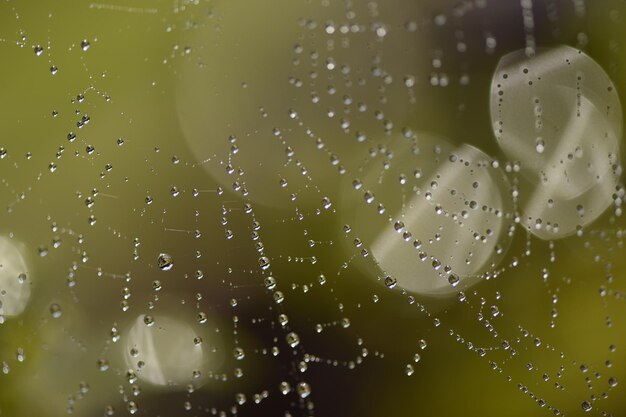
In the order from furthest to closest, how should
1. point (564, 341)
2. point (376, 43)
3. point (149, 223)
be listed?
1. point (564, 341)
2. point (376, 43)
3. point (149, 223)

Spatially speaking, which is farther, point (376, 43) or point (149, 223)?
point (376, 43)

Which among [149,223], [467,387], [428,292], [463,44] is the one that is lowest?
[467,387]

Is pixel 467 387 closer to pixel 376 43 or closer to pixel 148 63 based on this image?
pixel 376 43

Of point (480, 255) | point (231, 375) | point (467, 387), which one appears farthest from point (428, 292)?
point (231, 375)

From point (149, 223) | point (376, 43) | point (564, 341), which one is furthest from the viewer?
point (564, 341)

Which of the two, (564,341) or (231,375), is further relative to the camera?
(564,341)

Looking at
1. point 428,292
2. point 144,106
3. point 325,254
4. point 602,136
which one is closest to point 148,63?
point 144,106

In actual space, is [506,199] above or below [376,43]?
below

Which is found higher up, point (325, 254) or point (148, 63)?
point (148, 63)

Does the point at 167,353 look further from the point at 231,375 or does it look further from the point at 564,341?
the point at 564,341
